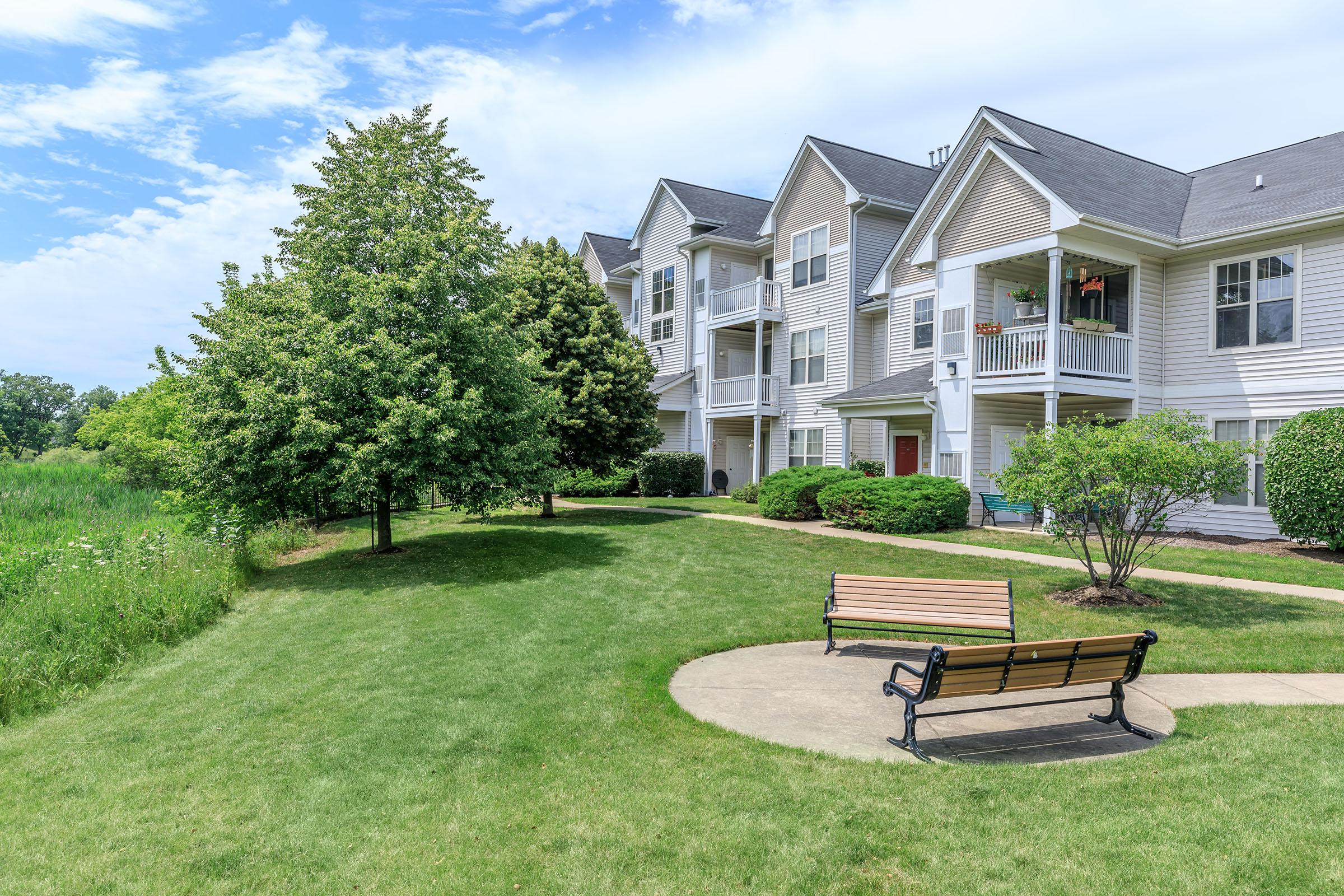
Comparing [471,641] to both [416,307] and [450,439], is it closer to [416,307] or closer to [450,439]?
[450,439]

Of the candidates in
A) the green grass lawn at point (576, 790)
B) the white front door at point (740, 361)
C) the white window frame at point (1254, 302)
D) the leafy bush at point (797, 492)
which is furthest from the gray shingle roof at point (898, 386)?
the green grass lawn at point (576, 790)

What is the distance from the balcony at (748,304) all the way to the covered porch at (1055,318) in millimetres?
8675

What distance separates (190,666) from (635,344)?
16235mm

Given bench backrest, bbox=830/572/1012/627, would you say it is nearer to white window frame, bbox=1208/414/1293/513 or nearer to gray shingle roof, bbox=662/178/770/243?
white window frame, bbox=1208/414/1293/513

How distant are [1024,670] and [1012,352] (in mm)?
14724

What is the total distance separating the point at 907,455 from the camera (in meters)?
23.7

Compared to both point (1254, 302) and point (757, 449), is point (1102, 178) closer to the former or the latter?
point (1254, 302)

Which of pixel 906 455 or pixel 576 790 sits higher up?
pixel 906 455

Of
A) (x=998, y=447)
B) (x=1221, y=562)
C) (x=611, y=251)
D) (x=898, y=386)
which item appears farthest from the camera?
(x=611, y=251)

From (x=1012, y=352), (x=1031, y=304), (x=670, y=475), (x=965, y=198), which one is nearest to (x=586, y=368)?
(x=670, y=475)

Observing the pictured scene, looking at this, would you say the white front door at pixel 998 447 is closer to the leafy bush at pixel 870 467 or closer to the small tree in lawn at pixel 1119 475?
the leafy bush at pixel 870 467

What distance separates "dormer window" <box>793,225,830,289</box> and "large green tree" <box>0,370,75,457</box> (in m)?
83.8

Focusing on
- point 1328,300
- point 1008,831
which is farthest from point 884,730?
point 1328,300

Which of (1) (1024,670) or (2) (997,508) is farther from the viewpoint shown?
(2) (997,508)
